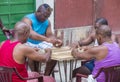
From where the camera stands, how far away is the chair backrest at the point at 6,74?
4871 millimetres

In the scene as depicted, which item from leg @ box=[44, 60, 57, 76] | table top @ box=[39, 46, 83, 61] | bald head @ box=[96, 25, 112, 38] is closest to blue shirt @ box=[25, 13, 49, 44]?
leg @ box=[44, 60, 57, 76]

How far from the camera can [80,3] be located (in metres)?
9.79

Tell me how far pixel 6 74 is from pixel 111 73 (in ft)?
4.30

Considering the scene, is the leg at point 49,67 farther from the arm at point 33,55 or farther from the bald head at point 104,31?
the bald head at point 104,31

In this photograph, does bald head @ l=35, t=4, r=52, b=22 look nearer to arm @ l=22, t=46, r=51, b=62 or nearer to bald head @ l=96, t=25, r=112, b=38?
arm @ l=22, t=46, r=51, b=62

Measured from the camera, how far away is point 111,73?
5.09 metres

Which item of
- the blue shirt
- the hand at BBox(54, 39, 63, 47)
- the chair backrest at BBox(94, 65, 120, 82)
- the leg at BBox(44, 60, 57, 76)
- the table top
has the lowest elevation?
the leg at BBox(44, 60, 57, 76)

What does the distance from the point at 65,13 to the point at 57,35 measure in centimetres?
56

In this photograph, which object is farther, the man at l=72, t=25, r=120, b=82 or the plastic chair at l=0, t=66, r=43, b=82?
the man at l=72, t=25, r=120, b=82

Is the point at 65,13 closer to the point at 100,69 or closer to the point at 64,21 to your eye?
the point at 64,21

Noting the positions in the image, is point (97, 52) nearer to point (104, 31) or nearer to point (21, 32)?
point (104, 31)

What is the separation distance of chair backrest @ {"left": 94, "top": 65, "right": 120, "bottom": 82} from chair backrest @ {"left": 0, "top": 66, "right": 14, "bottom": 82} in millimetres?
1121

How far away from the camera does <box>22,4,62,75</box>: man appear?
6.74m

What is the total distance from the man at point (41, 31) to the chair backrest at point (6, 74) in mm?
1689
